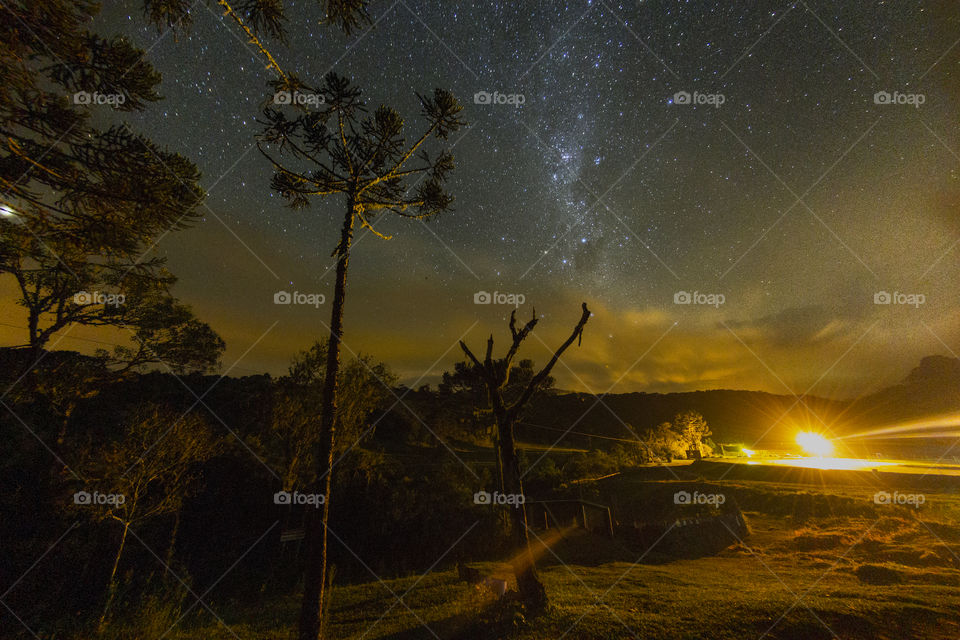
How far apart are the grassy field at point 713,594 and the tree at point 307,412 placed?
32.1 feet

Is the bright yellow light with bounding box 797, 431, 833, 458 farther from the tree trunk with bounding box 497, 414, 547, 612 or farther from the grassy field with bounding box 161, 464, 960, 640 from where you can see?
the tree trunk with bounding box 497, 414, 547, 612

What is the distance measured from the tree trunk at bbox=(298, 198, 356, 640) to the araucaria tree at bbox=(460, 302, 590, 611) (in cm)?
417

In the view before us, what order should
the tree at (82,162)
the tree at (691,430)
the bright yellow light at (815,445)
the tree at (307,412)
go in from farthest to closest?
the bright yellow light at (815,445), the tree at (691,430), the tree at (307,412), the tree at (82,162)

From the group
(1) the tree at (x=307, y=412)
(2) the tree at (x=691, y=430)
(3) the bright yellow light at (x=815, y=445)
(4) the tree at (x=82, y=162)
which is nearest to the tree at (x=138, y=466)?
(1) the tree at (x=307, y=412)

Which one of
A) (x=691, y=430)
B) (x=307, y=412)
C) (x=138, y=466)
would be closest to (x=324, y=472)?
(x=138, y=466)

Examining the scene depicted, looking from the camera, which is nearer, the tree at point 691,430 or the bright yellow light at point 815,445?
the tree at point 691,430

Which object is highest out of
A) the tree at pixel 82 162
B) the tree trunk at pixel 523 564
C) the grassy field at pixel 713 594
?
the tree at pixel 82 162

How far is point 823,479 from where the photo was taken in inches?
1273

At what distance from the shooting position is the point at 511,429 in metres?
9.89

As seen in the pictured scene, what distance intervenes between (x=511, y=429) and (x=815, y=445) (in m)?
73.3

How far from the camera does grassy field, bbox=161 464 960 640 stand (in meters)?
7.22

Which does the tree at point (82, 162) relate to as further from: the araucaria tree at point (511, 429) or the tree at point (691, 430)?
the tree at point (691, 430)

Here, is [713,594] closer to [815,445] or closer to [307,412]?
[307,412]

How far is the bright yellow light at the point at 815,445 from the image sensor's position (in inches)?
2141
